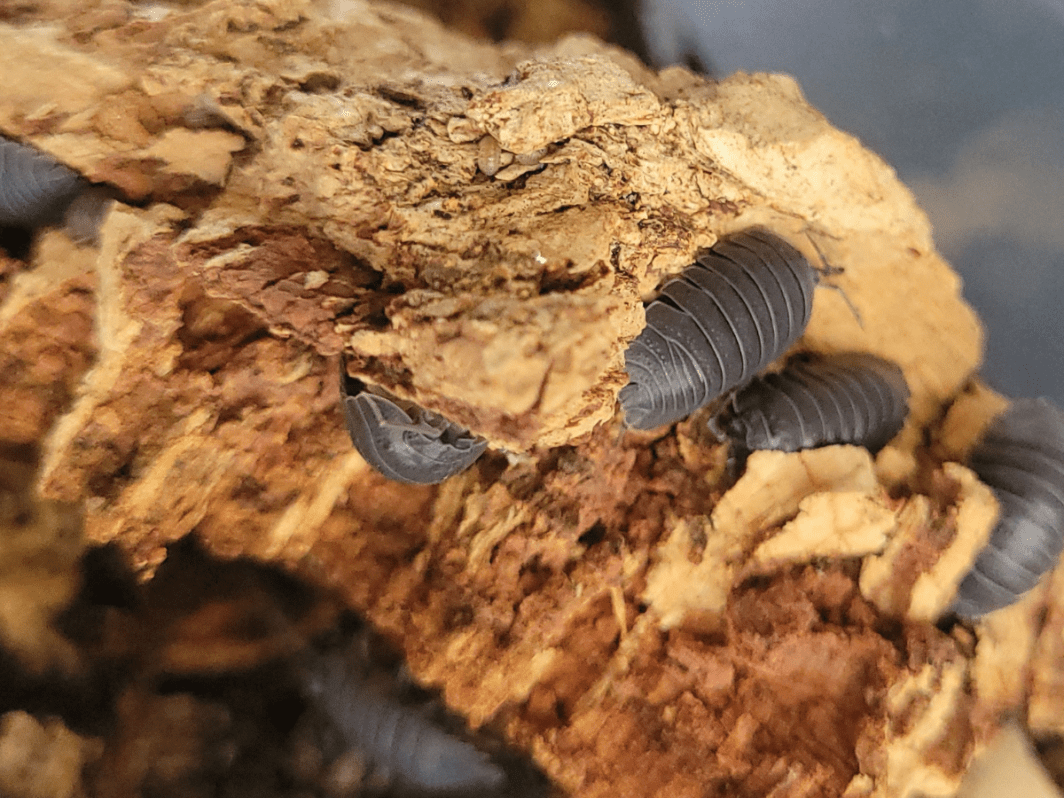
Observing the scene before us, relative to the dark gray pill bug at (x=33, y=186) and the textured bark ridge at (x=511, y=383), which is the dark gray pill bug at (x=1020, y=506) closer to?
the textured bark ridge at (x=511, y=383)

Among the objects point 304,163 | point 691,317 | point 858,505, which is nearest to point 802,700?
point 858,505

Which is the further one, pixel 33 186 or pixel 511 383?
pixel 33 186

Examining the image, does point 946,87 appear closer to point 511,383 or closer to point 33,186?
point 511,383

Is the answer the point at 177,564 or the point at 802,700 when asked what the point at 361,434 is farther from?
the point at 802,700

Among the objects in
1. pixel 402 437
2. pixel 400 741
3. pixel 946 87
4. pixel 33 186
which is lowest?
pixel 400 741

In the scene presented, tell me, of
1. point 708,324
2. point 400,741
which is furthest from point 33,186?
point 708,324

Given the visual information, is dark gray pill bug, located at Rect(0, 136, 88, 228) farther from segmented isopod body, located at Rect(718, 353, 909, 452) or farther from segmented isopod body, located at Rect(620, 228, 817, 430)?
segmented isopod body, located at Rect(718, 353, 909, 452)
